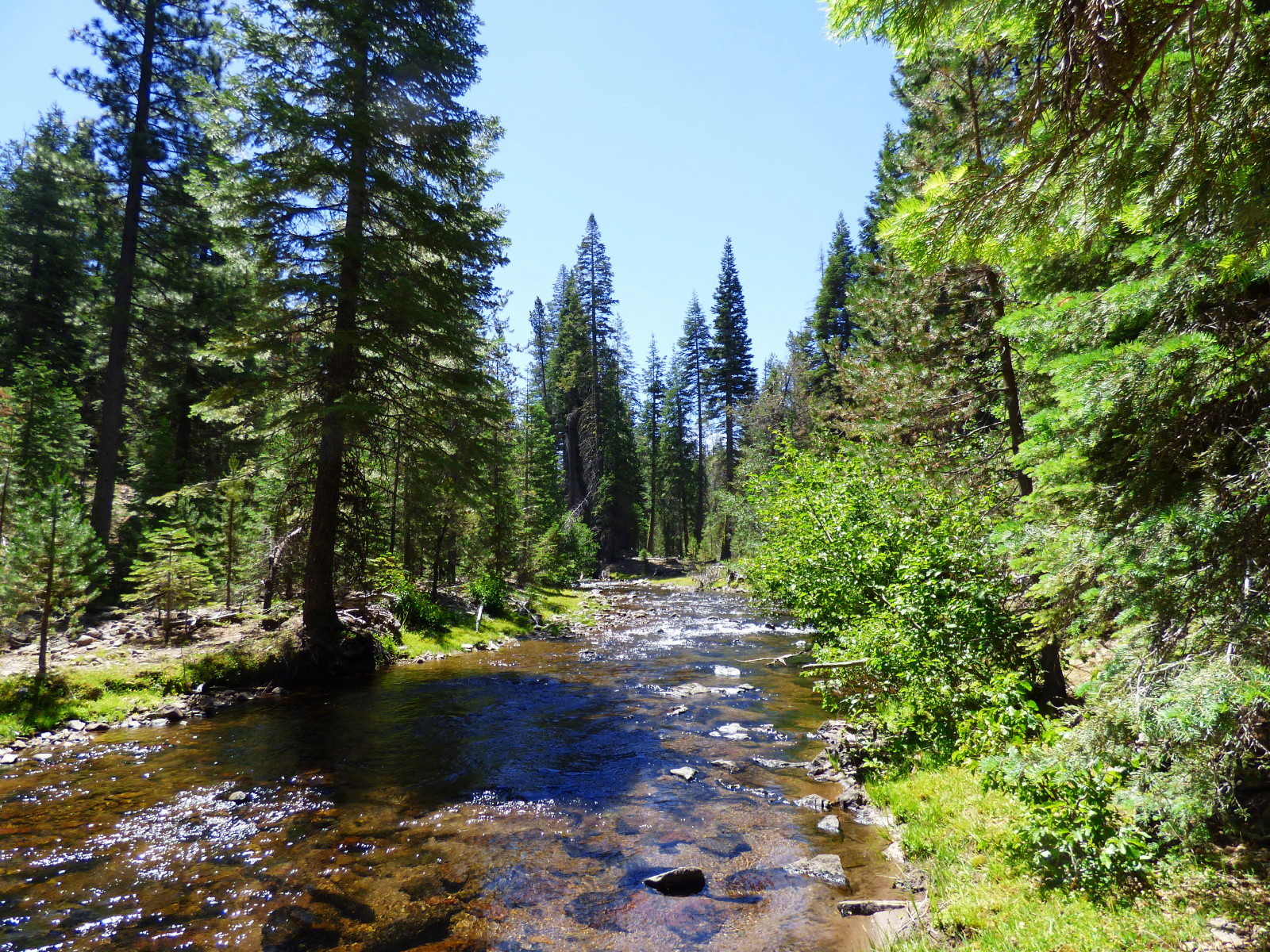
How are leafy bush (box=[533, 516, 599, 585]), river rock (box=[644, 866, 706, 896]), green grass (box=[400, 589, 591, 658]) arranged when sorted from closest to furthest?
river rock (box=[644, 866, 706, 896]) < green grass (box=[400, 589, 591, 658]) < leafy bush (box=[533, 516, 599, 585])

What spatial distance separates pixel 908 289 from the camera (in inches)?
478

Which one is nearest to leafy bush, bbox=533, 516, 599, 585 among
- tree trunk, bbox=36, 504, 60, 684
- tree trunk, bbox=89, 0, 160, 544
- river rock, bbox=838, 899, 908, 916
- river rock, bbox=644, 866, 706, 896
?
tree trunk, bbox=89, 0, 160, 544

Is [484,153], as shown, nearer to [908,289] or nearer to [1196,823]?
[908,289]

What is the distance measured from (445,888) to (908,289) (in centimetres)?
1237

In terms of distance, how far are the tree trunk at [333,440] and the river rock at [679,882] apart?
A: 1070 centimetres

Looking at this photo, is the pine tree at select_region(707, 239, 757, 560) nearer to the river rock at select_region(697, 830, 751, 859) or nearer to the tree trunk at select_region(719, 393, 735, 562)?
the tree trunk at select_region(719, 393, 735, 562)

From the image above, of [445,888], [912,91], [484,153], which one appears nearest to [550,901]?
[445,888]

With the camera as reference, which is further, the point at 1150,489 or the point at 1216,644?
the point at 1150,489

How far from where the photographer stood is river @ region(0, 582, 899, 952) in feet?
17.5

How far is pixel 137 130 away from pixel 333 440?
1369 centimetres

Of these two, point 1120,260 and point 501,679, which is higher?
point 1120,260

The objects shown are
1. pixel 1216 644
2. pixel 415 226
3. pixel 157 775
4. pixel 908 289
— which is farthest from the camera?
pixel 415 226

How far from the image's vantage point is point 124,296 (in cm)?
1805

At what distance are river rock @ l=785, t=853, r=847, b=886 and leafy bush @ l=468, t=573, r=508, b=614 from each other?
1793 centimetres
